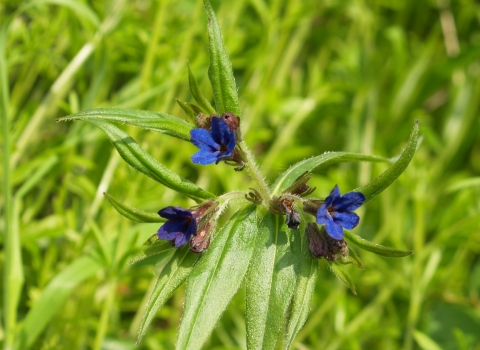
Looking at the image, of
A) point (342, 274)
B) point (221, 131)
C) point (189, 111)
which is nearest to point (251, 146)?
point (189, 111)

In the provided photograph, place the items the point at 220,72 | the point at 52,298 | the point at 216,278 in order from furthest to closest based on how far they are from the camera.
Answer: the point at 52,298 → the point at 220,72 → the point at 216,278

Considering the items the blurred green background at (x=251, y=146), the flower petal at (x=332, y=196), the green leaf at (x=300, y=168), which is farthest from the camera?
the blurred green background at (x=251, y=146)

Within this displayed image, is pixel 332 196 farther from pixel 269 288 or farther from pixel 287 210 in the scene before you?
pixel 269 288

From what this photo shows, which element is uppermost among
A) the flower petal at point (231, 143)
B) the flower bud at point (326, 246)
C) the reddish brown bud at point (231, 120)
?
the reddish brown bud at point (231, 120)

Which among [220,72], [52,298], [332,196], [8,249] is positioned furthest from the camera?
[52,298]

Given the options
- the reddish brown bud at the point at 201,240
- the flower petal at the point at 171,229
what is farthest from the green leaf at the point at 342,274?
the flower petal at the point at 171,229

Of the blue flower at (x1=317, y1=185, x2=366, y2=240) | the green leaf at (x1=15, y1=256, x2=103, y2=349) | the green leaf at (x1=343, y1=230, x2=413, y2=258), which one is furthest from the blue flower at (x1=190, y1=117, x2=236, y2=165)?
the green leaf at (x1=15, y1=256, x2=103, y2=349)

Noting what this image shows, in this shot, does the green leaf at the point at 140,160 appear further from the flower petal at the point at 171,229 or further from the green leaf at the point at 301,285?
the green leaf at the point at 301,285
